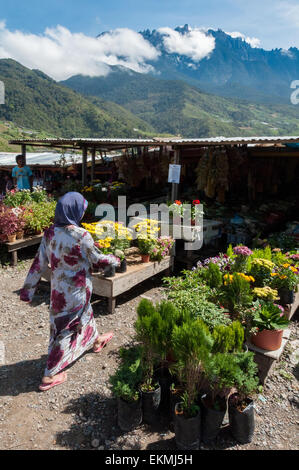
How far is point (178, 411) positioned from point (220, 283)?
5.62ft

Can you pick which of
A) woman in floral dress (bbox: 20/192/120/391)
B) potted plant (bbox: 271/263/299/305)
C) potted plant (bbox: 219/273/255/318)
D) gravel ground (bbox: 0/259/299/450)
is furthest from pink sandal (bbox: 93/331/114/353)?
potted plant (bbox: 271/263/299/305)

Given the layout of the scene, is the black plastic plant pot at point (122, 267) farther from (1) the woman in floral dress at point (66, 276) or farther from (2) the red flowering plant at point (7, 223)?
(2) the red flowering plant at point (7, 223)

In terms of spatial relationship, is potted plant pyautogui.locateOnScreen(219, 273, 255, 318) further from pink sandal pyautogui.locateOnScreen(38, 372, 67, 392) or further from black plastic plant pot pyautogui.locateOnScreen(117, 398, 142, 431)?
pink sandal pyautogui.locateOnScreen(38, 372, 67, 392)

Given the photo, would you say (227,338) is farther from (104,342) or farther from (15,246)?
(15,246)

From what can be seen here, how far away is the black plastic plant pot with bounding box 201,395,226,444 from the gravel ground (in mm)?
100

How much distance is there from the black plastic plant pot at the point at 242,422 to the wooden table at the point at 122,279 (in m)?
2.35

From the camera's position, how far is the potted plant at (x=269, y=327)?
310cm

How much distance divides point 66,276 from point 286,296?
272 centimetres

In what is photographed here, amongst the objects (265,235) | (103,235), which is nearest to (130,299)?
(103,235)

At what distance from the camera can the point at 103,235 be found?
5070 mm

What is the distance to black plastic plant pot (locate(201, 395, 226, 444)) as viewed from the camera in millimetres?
2403

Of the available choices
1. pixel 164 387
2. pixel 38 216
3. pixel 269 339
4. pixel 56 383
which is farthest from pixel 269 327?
pixel 38 216

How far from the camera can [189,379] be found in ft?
7.77

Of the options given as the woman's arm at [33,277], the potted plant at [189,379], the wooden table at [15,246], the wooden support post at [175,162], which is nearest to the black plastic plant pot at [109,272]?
the woman's arm at [33,277]
